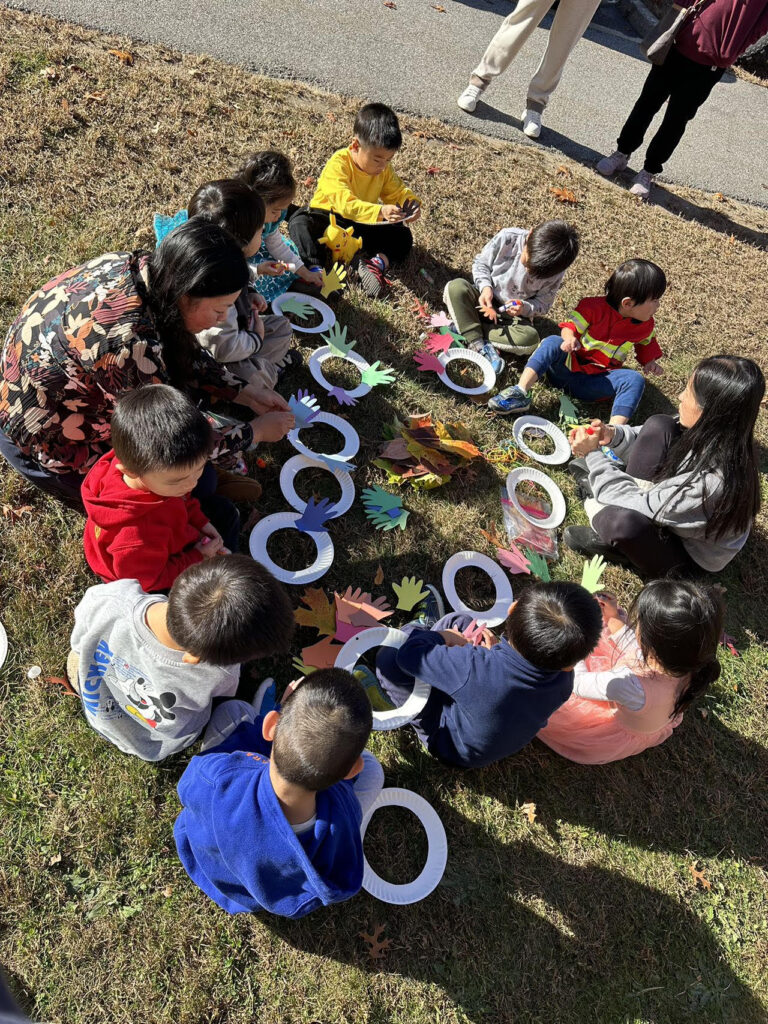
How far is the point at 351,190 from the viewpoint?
4754mm

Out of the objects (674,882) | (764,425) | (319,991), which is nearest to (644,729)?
(674,882)

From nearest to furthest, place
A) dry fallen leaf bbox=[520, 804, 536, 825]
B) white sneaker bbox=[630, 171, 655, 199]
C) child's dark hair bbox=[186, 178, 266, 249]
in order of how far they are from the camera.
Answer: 1. dry fallen leaf bbox=[520, 804, 536, 825]
2. child's dark hair bbox=[186, 178, 266, 249]
3. white sneaker bbox=[630, 171, 655, 199]

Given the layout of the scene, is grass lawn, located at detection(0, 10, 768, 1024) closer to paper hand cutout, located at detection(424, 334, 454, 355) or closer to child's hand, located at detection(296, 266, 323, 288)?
paper hand cutout, located at detection(424, 334, 454, 355)

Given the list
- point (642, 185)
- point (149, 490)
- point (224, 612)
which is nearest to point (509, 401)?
point (149, 490)

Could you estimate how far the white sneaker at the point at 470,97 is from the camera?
6785mm

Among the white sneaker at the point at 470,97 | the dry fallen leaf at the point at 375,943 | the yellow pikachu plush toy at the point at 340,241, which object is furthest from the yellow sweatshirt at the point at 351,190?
the dry fallen leaf at the point at 375,943

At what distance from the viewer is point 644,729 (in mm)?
2838

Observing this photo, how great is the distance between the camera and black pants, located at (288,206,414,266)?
464 cm

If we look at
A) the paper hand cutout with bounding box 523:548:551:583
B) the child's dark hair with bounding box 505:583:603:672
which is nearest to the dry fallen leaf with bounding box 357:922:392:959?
the child's dark hair with bounding box 505:583:603:672

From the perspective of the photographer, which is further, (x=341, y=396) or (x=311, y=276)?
(x=311, y=276)

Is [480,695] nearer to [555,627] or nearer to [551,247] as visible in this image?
[555,627]

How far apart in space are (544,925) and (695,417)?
2562mm

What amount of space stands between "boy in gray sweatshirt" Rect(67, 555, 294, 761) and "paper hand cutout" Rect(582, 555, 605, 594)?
201 cm

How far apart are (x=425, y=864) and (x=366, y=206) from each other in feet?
13.3
